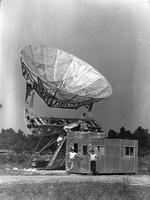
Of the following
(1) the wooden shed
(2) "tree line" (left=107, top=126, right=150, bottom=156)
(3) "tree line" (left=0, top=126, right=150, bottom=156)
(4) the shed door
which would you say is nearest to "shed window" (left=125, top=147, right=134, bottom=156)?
(1) the wooden shed

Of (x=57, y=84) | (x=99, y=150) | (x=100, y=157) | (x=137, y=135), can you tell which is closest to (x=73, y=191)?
(x=100, y=157)

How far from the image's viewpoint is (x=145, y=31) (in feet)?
84.2

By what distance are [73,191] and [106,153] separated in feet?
36.7

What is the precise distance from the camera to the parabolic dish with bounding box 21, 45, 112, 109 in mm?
27297

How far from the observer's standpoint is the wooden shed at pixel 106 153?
24875 mm

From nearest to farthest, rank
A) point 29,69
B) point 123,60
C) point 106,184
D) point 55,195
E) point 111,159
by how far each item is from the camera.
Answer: point 55,195 < point 106,184 < point 111,159 < point 29,69 < point 123,60

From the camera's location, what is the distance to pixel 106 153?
2548 cm

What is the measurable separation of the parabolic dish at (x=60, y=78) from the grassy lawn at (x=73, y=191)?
12.2m

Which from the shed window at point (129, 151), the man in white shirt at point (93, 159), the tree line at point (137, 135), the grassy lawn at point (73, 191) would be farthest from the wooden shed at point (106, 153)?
the tree line at point (137, 135)

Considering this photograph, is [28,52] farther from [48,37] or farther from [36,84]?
[48,37]

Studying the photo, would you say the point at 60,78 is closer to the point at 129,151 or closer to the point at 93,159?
the point at 129,151

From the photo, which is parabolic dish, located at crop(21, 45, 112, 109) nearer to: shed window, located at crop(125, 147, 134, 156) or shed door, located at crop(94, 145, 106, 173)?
shed door, located at crop(94, 145, 106, 173)

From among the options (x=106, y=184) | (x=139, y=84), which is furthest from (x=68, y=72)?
(x=106, y=184)

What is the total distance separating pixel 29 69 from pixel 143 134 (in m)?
47.2
